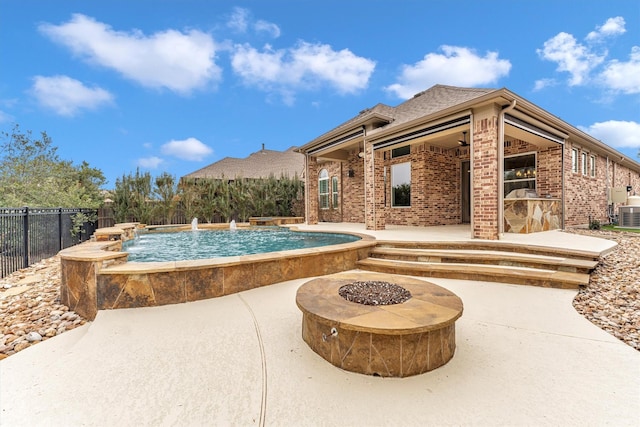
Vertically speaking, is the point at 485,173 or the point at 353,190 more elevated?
the point at 353,190

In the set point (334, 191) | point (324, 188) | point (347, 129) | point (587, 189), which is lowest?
point (587, 189)

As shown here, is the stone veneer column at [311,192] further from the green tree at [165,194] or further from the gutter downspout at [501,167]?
the gutter downspout at [501,167]

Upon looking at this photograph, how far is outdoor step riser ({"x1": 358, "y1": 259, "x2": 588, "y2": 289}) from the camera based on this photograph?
3656 millimetres

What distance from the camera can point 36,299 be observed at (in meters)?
3.61

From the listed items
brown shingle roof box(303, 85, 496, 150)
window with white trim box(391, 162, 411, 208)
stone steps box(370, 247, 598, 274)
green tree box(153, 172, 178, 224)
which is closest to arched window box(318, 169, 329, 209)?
brown shingle roof box(303, 85, 496, 150)

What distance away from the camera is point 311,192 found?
12.5 meters

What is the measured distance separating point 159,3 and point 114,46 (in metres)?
2.44

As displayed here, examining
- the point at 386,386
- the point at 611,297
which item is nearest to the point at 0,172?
the point at 386,386

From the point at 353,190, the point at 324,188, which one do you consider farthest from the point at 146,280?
the point at 324,188

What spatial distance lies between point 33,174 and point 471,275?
13337mm

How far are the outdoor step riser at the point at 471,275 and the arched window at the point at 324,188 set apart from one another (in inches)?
368

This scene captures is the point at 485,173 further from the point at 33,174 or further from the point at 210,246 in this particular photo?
the point at 33,174

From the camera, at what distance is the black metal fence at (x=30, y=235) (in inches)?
195

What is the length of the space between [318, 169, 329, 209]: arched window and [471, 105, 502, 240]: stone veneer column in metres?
8.35
